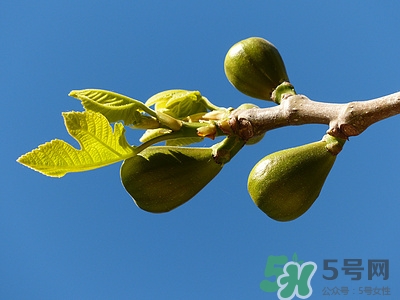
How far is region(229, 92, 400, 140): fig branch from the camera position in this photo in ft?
6.94

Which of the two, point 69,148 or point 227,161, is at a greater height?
point 227,161

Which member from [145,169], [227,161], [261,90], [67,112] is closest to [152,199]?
[145,169]

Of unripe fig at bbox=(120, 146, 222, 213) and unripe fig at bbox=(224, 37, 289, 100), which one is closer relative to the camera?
unripe fig at bbox=(120, 146, 222, 213)

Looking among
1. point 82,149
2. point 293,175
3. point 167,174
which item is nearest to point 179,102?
point 167,174

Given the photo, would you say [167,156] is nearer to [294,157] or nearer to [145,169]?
[145,169]

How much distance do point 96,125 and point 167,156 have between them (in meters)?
0.45

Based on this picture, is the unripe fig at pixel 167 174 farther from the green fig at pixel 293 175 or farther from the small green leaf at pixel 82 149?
the green fig at pixel 293 175

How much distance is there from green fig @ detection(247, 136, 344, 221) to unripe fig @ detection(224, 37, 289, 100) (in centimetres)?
61

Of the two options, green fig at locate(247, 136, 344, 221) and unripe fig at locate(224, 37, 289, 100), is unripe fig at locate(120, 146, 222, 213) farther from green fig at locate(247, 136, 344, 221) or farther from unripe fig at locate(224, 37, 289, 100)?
unripe fig at locate(224, 37, 289, 100)

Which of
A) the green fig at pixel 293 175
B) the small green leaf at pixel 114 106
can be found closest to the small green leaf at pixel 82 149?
the small green leaf at pixel 114 106

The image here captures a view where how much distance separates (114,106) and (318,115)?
1049mm

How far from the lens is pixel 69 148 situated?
8.05 ft

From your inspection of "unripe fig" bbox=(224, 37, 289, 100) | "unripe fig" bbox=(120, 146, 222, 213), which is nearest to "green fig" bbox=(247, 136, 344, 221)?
"unripe fig" bbox=(120, 146, 222, 213)

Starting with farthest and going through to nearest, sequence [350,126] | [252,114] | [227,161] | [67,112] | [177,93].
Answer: [177,93] → [227,161] → [252,114] → [67,112] → [350,126]
